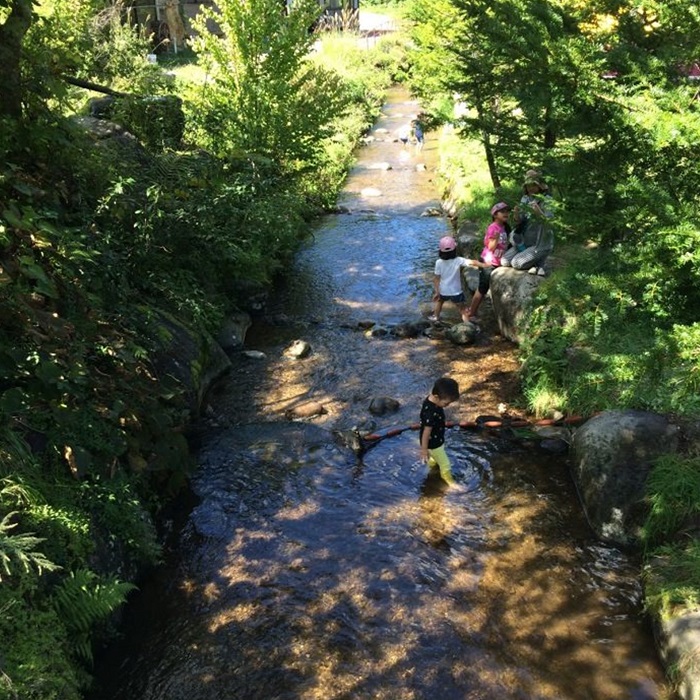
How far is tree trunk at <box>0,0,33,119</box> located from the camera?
564 cm

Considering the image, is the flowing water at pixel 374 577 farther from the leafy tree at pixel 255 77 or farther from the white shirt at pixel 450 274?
the leafy tree at pixel 255 77

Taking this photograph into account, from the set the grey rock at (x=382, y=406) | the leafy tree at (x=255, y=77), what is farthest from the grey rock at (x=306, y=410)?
the leafy tree at (x=255, y=77)

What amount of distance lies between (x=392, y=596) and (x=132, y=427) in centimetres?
285

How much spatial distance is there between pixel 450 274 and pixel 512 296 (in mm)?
1034

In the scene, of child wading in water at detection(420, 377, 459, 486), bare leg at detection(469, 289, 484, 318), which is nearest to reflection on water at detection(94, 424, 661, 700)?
child wading in water at detection(420, 377, 459, 486)

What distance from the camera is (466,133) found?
10.8 m

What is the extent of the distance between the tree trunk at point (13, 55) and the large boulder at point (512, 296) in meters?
6.85

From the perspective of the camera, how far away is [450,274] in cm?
960

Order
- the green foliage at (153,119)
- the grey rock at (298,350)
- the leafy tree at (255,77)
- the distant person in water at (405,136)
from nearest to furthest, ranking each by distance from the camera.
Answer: the grey rock at (298,350), the green foliage at (153,119), the leafy tree at (255,77), the distant person in water at (405,136)

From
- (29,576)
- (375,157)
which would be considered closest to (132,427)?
(29,576)

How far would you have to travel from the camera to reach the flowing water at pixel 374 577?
14.3ft

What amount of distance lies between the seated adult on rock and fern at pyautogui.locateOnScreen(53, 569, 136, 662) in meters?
7.15

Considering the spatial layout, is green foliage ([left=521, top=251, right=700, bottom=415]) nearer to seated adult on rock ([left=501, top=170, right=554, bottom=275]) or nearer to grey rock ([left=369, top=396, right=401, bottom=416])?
seated adult on rock ([left=501, top=170, right=554, bottom=275])

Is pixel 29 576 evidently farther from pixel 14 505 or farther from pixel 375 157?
pixel 375 157
